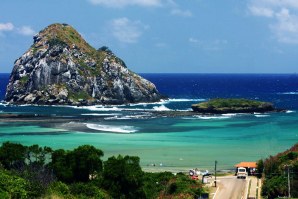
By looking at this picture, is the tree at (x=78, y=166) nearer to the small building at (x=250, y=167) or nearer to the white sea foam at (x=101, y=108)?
the small building at (x=250, y=167)

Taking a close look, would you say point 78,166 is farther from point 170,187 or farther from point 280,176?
point 280,176

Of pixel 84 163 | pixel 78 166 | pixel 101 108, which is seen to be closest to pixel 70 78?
pixel 101 108

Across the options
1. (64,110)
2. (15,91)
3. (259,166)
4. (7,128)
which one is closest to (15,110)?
(64,110)

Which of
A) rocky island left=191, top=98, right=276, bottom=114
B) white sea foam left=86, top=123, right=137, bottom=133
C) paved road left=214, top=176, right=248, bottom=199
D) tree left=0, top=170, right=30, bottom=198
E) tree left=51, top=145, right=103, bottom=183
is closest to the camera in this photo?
tree left=0, top=170, right=30, bottom=198

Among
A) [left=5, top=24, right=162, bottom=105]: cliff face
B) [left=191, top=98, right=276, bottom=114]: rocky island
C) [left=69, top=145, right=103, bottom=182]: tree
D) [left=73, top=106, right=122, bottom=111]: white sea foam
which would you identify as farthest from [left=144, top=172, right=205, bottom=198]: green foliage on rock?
[left=5, top=24, right=162, bottom=105]: cliff face

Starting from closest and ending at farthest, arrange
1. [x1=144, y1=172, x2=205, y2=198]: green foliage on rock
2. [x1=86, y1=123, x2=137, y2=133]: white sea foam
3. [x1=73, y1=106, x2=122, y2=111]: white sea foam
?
[x1=144, y1=172, x2=205, y2=198]: green foliage on rock < [x1=86, y1=123, x2=137, y2=133]: white sea foam < [x1=73, y1=106, x2=122, y2=111]: white sea foam

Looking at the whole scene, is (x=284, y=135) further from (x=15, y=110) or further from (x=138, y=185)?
(x=15, y=110)

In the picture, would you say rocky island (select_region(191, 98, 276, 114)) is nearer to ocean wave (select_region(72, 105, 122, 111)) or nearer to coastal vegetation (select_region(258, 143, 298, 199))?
ocean wave (select_region(72, 105, 122, 111))
